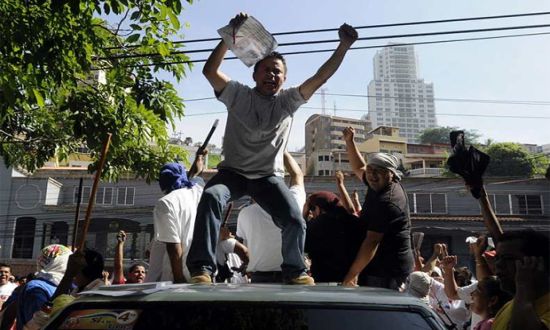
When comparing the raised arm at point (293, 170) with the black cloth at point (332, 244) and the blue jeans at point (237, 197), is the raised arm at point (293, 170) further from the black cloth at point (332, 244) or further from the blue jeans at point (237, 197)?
the blue jeans at point (237, 197)

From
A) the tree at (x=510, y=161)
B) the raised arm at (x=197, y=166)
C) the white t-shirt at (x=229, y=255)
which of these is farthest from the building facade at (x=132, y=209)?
the raised arm at (x=197, y=166)

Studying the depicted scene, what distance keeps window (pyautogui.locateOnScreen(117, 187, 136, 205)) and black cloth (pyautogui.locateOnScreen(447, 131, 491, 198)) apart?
114 ft

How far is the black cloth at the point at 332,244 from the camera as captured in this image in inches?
136

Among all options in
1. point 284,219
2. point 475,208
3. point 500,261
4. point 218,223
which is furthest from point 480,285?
point 475,208

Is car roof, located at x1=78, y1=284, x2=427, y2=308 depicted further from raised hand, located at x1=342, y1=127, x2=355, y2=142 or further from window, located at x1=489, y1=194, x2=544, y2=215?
window, located at x1=489, y1=194, x2=544, y2=215

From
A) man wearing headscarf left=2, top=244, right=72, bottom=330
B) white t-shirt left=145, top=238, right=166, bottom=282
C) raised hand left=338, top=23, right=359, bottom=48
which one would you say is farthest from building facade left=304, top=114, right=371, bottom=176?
raised hand left=338, top=23, right=359, bottom=48

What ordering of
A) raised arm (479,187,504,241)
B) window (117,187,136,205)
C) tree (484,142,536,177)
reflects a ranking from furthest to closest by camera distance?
1. tree (484,142,536,177)
2. window (117,187,136,205)
3. raised arm (479,187,504,241)

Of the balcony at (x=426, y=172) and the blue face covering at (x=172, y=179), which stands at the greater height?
the balcony at (x=426, y=172)

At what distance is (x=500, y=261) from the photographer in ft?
9.00

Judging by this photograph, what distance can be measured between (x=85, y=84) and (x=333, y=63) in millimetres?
5423

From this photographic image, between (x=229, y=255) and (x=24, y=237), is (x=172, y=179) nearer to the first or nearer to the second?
(x=229, y=255)

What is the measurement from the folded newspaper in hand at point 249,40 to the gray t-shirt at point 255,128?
0.70 ft

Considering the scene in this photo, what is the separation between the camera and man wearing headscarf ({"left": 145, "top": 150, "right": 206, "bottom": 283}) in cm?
329

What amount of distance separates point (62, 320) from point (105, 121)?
5.63 meters
